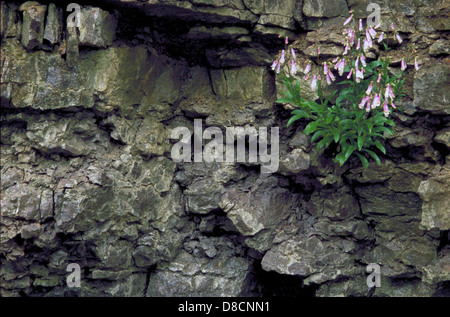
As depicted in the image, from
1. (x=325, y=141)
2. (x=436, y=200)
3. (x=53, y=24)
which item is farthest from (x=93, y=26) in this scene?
(x=436, y=200)

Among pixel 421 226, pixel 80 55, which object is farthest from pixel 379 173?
pixel 80 55

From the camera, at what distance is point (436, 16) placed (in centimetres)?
479

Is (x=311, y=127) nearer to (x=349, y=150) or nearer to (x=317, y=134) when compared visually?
(x=317, y=134)

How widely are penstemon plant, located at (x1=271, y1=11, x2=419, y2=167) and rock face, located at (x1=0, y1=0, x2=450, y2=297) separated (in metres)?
0.20

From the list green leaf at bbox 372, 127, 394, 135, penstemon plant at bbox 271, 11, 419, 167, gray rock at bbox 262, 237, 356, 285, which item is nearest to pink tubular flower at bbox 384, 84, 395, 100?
penstemon plant at bbox 271, 11, 419, 167

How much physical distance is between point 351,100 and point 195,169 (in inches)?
77.0

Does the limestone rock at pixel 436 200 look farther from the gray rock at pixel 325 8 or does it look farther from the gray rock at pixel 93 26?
the gray rock at pixel 93 26

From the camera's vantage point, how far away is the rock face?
4.70 metres

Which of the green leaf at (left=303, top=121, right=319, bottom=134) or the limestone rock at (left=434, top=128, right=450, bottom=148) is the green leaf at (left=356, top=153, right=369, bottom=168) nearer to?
the green leaf at (left=303, top=121, right=319, bottom=134)

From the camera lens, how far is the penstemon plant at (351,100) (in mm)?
4590

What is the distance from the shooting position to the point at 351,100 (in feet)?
15.8

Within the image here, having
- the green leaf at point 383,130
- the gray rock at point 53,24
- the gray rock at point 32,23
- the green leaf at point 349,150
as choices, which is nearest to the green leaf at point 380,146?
the green leaf at point 383,130

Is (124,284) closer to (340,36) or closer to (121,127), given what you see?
(121,127)

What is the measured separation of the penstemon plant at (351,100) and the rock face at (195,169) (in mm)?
204
